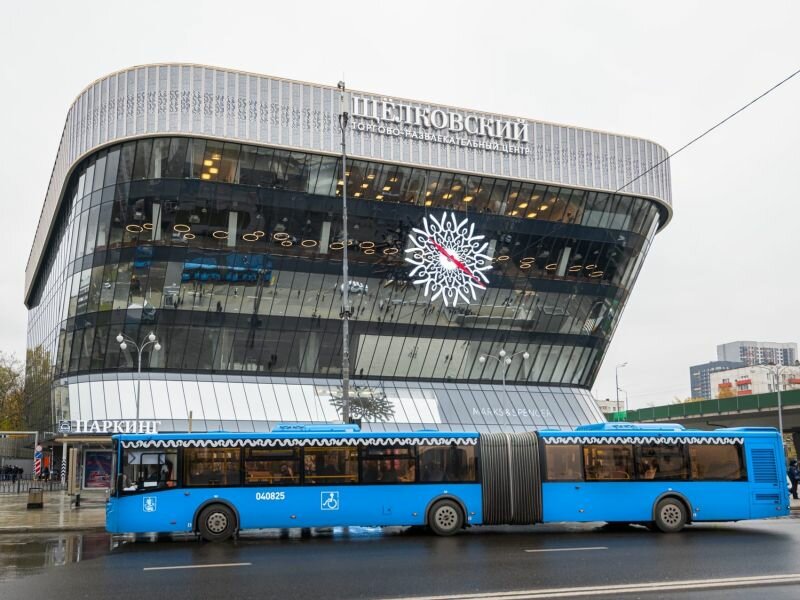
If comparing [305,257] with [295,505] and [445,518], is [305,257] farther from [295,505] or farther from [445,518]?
[445,518]

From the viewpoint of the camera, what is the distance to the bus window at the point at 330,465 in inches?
836

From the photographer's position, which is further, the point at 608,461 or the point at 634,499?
the point at 608,461

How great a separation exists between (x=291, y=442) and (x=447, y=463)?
4.16 meters

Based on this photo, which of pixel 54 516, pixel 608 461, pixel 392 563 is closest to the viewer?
pixel 392 563

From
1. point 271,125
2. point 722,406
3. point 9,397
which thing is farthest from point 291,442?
point 9,397

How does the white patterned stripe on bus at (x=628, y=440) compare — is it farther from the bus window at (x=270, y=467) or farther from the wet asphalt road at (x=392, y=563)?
the bus window at (x=270, y=467)

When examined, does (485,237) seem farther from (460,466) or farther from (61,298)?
(460,466)

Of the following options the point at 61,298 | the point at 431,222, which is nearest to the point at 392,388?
the point at 431,222

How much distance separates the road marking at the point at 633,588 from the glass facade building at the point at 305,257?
111ft

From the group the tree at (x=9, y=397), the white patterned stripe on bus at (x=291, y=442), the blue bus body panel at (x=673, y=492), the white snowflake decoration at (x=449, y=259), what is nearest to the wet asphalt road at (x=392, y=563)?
the blue bus body panel at (x=673, y=492)

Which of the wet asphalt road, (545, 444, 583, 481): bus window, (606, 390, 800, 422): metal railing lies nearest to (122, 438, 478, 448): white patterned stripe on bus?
(545, 444, 583, 481): bus window

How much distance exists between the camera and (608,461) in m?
22.1

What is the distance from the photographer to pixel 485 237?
51.8m

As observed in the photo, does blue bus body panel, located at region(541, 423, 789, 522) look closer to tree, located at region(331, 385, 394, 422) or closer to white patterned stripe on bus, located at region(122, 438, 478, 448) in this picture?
white patterned stripe on bus, located at region(122, 438, 478, 448)
